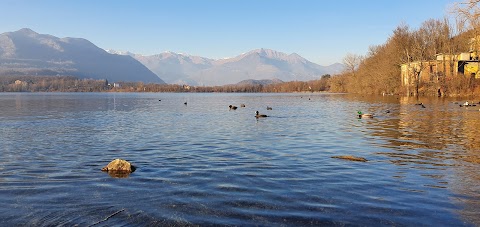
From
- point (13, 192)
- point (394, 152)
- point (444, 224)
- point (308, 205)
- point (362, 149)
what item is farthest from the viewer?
point (362, 149)

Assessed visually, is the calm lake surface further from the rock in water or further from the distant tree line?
the distant tree line

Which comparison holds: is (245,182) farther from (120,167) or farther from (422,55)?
(422,55)

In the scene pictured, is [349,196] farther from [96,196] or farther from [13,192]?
[13,192]

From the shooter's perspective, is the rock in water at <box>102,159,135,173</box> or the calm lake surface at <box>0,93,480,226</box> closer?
the calm lake surface at <box>0,93,480,226</box>

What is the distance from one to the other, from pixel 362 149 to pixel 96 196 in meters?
15.9

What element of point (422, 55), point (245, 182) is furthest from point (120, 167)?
point (422, 55)

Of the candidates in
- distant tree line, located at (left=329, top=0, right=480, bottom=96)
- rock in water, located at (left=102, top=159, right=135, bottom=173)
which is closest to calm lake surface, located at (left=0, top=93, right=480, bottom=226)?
rock in water, located at (left=102, top=159, right=135, bottom=173)

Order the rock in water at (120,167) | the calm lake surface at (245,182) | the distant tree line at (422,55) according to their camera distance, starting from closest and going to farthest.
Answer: the calm lake surface at (245,182), the rock in water at (120,167), the distant tree line at (422,55)

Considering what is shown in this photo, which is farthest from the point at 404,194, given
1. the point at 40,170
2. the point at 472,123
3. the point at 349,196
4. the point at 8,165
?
the point at 472,123

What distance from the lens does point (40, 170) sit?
17.2 m

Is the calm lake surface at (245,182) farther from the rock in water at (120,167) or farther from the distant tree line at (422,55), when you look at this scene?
Result: the distant tree line at (422,55)

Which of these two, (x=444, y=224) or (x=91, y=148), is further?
(x=91, y=148)

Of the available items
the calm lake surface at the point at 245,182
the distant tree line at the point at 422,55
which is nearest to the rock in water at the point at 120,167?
the calm lake surface at the point at 245,182

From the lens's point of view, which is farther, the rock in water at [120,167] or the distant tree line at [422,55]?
the distant tree line at [422,55]
